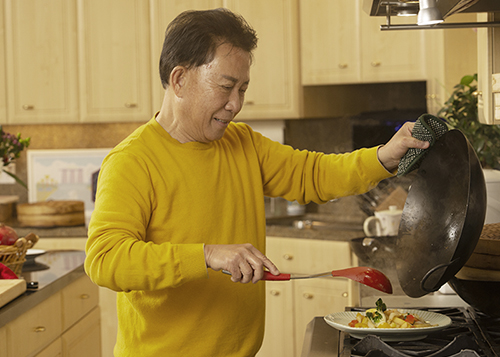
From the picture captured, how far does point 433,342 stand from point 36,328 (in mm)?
1212

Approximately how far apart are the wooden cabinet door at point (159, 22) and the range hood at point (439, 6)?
2.01 m

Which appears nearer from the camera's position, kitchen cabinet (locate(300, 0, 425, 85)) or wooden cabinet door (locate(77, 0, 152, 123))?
kitchen cabinet (locate(300, 0, 425, 85))

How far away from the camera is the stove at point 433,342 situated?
928 millimetres

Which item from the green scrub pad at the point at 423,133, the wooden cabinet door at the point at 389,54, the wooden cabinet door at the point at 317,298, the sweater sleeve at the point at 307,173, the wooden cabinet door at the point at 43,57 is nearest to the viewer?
the green scrub pad at the point at 423,133

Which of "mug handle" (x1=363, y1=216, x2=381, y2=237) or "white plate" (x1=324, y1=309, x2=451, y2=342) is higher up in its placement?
"mug handle" (x1=363, y1=216, x2=381, y2=237)

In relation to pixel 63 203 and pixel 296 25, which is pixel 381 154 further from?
pixel 63 203

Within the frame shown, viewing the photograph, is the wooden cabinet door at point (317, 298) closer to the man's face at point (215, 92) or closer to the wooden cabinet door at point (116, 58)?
the wooden cabinet door at point (116, 58)

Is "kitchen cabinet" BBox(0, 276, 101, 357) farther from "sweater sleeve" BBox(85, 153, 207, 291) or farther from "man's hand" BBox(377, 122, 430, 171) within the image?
"man's hand" BBox(377, 122, 430, 171)

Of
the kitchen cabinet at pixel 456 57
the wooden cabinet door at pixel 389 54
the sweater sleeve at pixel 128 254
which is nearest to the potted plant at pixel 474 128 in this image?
the kitchen cabinet at pixel 456 57

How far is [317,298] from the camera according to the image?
2.65m

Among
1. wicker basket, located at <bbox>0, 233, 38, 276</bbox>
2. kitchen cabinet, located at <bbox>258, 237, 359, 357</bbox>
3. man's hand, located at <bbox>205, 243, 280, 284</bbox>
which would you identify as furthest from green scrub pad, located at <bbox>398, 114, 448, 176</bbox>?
kitchen cabinet, located at <bbox>258, 237, 359, 357</bbox>

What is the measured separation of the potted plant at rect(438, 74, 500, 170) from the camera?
6.03ft

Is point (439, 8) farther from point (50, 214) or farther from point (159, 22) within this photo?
point (50, 214)

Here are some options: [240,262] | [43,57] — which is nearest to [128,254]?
[240,262]
